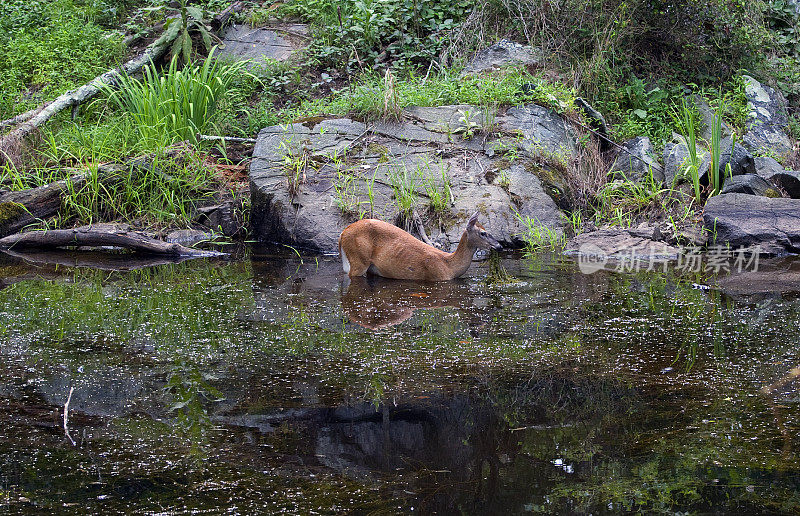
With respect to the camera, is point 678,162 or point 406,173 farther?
Result: point 678,162

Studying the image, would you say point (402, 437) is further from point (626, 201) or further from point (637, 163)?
point (637, 163)

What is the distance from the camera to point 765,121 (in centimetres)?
1041

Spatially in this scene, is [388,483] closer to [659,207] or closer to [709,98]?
[659,207]

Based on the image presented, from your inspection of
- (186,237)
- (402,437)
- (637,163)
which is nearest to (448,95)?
(637,163)

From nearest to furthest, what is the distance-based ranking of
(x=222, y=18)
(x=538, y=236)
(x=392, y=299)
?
(x=392, y=299) < (x=538, y=236) < (x=222, y=18)

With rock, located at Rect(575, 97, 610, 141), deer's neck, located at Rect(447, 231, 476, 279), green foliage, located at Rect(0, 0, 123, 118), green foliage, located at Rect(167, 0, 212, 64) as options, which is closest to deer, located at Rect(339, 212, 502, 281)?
deer's neck, located at Rect(447, 231, 476, 279)

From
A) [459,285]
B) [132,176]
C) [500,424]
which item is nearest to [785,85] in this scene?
[459,285]

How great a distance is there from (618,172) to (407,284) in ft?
12.7

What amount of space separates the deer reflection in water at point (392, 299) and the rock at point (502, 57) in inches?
207

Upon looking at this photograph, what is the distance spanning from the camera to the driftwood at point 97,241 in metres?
8.05

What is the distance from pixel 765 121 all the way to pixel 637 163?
94.1 inches

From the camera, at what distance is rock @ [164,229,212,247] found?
8688 millimetres

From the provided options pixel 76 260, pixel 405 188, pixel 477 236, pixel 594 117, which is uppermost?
pixel 594 117

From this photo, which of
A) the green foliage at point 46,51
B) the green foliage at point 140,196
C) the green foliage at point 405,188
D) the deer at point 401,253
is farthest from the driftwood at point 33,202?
the deer at point 401,253
